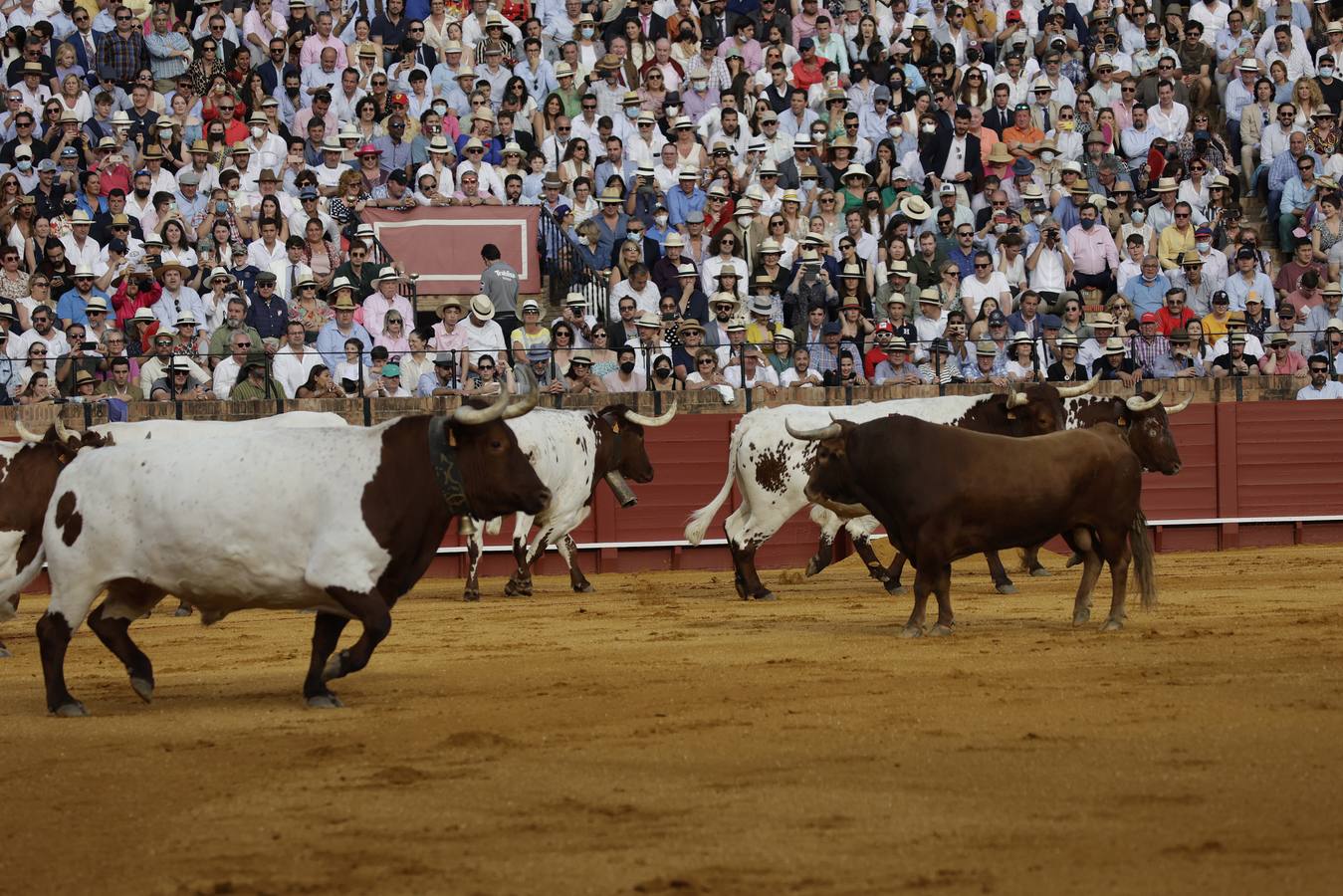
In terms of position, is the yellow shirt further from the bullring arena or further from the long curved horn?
the long curved horn

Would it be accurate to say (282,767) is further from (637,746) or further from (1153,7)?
(1153,7)

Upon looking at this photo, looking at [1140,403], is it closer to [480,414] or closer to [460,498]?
[480,414]

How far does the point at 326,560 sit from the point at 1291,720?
4001 millimetres

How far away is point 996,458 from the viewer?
1094 cm

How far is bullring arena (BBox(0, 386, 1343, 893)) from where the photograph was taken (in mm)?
5531

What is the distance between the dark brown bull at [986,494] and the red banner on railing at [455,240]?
27.7 feet

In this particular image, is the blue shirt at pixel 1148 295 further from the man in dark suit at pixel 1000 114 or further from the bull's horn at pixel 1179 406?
the man in dark suit at pixel 1000 114

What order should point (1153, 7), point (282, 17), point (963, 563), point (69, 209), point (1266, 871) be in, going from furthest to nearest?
point (1153, 7) → point (282, 17) → point (69, 209) → point (963, 563) → point (1266, 871)

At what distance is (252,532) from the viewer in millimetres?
8555

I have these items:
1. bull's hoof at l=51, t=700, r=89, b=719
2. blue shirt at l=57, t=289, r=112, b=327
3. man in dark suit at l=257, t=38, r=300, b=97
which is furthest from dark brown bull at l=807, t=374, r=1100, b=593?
man in dark suit at l=257, t=38, r=300, b=97

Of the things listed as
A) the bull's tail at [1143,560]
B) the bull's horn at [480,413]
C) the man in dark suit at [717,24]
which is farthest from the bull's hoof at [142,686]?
the man in dark suit at [717,24]

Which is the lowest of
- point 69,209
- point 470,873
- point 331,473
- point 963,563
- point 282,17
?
point 963,563

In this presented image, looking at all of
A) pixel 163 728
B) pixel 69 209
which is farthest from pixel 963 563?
pixel 163 728

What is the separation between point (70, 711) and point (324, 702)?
1.11 meters
